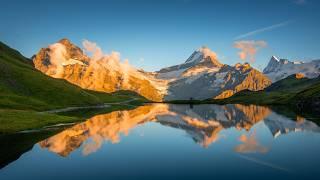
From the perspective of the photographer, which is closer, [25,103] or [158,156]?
[158,156]

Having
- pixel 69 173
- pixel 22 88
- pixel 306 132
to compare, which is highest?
pixel 22 88

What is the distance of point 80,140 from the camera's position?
7394 cm

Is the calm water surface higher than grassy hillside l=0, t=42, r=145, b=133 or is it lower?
lower

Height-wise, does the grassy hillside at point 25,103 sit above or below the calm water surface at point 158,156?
above

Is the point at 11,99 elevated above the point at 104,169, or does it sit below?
above

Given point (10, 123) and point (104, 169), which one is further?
point (10, 123)

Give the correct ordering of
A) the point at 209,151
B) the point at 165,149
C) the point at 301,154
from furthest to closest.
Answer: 1. the point at 165,149
2. the point at 209,151
3. the point at 301,154

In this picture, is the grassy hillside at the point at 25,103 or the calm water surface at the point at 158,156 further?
the grassy hillside at the point at 25,103

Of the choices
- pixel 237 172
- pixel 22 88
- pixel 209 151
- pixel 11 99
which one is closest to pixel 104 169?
pixel 237 172

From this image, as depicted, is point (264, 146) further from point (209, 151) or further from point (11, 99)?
point (11, 99)

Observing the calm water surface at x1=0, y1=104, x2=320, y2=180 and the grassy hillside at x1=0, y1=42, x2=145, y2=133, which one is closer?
the calm water surface at x1=0, y1=104, x2=320, y2=180

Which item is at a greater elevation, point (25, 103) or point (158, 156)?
point (25, 103)

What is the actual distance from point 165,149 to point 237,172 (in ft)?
75.2

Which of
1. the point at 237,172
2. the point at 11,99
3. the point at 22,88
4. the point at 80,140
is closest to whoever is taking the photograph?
the point at 237,172
